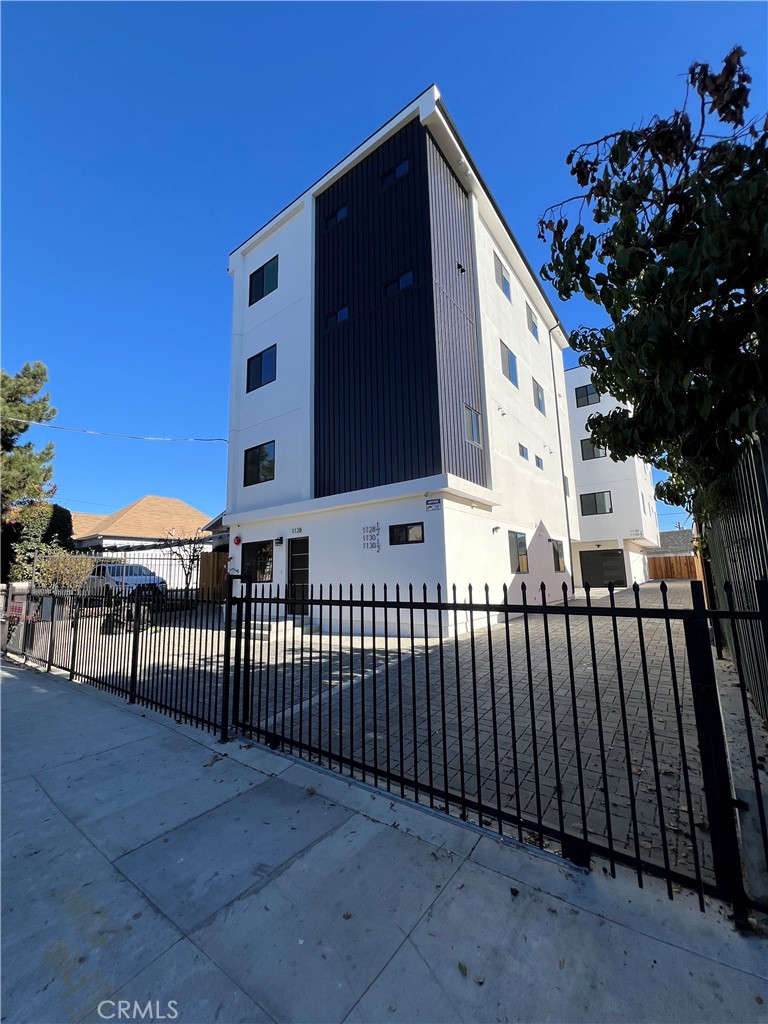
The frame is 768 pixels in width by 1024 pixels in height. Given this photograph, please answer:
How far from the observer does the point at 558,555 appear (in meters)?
18.8

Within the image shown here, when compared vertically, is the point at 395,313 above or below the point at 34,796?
above

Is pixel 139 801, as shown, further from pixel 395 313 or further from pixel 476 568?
pixel 395 313

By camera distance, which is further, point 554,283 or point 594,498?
point 594,498

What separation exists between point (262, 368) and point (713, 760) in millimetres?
16877

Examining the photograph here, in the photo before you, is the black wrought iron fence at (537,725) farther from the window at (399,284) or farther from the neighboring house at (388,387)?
the window at (399,284)

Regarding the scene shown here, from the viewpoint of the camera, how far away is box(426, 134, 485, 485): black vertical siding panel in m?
12.0

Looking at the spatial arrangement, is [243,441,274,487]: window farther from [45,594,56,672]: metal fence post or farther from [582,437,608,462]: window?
[582,437,608,462]: window

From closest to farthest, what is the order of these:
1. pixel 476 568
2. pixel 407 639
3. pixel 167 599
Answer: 1. pixel 167 599
2. pixel 407 639
3. pixel 476 568

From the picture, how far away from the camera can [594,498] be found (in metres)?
26.8

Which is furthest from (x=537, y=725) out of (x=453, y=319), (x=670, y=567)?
(x=670, y=567)

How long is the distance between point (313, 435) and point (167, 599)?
9029mm

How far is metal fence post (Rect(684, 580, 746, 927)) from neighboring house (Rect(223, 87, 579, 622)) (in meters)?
8.39

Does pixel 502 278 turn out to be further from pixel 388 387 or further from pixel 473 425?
pixel 388 387

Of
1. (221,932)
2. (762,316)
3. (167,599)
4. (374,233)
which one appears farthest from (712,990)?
(374,233)
